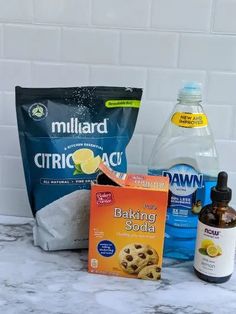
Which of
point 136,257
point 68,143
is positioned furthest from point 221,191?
point 68,143

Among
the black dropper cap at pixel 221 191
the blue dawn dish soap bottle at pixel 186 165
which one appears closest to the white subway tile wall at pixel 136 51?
the blue dawn dish soap bottle at pixel 186 165

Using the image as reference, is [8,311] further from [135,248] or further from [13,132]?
[13,132]

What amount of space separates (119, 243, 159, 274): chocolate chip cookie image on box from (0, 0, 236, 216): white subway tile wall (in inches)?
11.3

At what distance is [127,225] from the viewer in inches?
34.1

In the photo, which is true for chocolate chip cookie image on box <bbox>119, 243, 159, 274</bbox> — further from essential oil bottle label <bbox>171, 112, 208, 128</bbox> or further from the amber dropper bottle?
essential oil bottle label <bbox>171, 112, 208, 128</bbox>

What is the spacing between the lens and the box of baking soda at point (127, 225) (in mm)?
854

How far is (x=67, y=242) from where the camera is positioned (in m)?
0.97

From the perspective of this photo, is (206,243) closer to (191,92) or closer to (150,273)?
(150,273)

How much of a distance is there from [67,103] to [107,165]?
0.46ft

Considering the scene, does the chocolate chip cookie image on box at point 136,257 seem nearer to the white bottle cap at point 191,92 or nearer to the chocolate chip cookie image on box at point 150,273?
the chocolate chip cookie image on box at point 150,273

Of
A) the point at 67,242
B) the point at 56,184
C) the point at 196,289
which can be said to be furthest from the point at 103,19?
the point at 196,289

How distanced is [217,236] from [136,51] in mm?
426

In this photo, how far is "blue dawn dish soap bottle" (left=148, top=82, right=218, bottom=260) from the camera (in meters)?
0.93

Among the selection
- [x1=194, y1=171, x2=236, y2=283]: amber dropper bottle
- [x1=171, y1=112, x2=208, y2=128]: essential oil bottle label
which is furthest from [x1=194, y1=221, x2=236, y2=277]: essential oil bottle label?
[x1=171, y1=112, x2=208, y2=128]: essential oil bottle label
